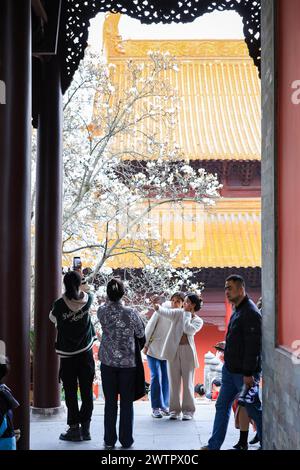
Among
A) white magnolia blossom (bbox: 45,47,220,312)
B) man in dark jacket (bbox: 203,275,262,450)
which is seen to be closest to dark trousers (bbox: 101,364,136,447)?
man in dark jacket (bbox: 203,275,262,450)

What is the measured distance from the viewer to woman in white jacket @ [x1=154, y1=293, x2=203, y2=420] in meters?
6.38

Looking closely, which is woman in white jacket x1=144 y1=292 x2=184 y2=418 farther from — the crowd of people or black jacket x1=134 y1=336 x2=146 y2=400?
black jacket x1=134 y1=336 x2=146 y2=400

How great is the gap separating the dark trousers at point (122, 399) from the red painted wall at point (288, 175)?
127 cm

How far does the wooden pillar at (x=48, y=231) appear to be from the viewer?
650 cm

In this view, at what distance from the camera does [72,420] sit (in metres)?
5.46

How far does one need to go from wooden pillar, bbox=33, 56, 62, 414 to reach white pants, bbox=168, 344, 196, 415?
0.92 metres

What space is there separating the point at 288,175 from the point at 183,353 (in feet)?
8.88

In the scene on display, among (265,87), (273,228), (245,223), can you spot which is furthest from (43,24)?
(245,223)

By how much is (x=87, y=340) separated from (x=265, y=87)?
201cm

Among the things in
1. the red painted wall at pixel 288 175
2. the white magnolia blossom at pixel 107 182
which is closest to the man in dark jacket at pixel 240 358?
the red painted wall at pixel 288 175

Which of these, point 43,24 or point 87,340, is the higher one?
point 43,24

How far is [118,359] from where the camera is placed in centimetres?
514
